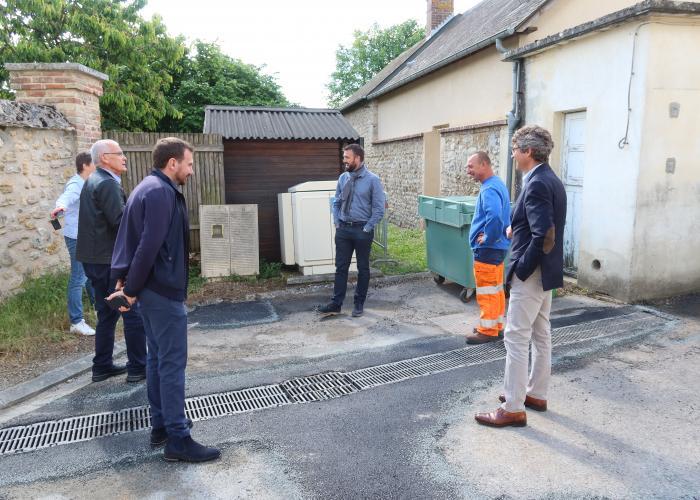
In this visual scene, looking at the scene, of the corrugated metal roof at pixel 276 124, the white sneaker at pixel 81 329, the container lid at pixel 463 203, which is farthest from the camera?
the corrugated metal roof at pixel 276 124

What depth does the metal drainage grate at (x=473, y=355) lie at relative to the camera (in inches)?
177

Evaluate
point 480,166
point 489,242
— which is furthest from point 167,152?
point 489,242

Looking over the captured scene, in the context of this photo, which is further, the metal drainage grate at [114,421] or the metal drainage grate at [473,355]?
the metal drainage grate at [473,355]

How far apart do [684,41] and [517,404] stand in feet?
17.3

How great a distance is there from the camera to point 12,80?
21.1ft

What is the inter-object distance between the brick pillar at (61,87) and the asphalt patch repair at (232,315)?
2.80m

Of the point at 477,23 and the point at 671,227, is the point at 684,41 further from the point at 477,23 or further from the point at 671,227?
the point at 477,23

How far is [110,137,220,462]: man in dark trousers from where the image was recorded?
2945mm

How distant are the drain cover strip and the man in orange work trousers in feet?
0.79

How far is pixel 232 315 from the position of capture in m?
6.52

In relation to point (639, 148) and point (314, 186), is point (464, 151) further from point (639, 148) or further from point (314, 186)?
point (639, 148)

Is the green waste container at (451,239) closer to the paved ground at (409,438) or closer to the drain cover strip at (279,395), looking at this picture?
the drain cover strip at (279,395)

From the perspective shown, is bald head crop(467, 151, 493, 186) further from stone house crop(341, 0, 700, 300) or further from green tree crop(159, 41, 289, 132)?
green tree crop(159, 41, 289, 132)

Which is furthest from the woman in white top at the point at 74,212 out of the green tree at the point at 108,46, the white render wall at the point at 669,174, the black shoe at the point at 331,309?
the green tree at the point at 108,46
